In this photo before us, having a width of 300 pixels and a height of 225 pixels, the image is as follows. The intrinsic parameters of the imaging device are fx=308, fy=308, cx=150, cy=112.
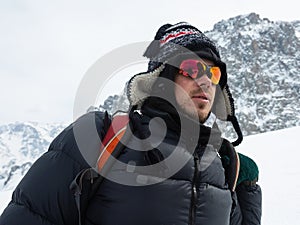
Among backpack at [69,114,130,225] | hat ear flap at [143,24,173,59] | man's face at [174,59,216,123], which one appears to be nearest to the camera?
backpack at [69,114,130,225]

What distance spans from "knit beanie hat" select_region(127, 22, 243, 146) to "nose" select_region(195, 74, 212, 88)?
150mm

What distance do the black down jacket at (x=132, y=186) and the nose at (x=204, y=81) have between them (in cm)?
41

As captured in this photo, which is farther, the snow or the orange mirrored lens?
the snow

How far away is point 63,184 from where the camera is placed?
146 cm

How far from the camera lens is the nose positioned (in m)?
1.91

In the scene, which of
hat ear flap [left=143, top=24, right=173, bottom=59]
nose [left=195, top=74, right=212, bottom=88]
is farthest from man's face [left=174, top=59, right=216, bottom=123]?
hat ear flap [left=143, top=24, right=173, bottom=59]

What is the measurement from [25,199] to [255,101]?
127 m

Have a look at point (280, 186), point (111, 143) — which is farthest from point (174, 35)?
point (280, 186)

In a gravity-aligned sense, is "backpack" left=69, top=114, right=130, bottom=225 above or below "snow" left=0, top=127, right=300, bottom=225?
above

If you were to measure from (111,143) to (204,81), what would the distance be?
2.44 feet

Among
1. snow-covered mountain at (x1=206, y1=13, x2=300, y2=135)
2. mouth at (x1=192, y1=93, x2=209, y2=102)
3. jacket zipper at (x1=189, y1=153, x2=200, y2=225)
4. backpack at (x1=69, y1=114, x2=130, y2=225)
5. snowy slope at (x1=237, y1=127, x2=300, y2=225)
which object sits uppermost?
mouth at (x1=192, y1=93, x2=209, y2=102)

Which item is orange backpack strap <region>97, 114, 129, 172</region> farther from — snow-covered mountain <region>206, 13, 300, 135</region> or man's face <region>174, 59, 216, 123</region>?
snow-covered mountain <region>206, 13, 300, 135</region>

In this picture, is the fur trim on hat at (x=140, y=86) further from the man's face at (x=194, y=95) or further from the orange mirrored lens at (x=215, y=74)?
the orange mirrored lens at (x=215, y=74)

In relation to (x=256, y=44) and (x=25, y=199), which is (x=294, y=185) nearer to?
(x=25, y=199)
